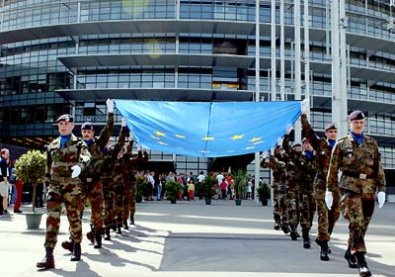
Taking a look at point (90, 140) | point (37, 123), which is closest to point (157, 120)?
point (90, 140)

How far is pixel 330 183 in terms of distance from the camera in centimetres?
691

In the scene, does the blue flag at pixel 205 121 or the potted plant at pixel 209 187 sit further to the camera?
the potted plant at pixel 209 187

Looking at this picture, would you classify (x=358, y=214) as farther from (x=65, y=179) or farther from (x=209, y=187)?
(x=209, y=187)

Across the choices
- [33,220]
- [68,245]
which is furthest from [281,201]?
[33,220]

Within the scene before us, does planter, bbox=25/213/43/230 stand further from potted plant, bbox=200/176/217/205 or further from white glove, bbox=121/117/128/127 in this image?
potted plant, bbox=200/176/217/205

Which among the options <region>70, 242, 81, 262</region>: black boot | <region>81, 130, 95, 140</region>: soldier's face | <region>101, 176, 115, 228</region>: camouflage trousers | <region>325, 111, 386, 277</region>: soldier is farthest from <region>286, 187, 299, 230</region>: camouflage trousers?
<region>70, 242, 81, 262</region>: black boot

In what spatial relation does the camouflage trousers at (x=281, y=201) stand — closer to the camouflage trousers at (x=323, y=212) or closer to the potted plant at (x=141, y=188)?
the camouflage trousers at (x=323, y=212)

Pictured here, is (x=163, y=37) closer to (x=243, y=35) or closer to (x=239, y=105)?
(x=243, y=35)

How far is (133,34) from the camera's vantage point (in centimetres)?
4428

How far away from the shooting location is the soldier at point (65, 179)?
6.88 m

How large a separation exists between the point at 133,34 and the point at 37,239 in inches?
1444

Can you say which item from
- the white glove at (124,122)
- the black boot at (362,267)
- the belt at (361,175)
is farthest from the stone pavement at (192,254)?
the white glove at (124,122)

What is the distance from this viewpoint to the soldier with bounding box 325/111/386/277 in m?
6.37

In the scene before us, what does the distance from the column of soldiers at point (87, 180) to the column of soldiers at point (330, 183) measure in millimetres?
3465
